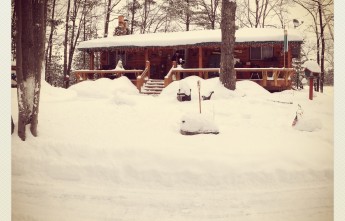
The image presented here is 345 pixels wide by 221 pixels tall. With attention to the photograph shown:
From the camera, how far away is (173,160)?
279cm

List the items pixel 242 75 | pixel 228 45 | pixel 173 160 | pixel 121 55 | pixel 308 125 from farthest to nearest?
1. pixel 121 55
2. pixel 228 45
3. pixel 242 75
4. pixel 308 125
5. pixel 173 160

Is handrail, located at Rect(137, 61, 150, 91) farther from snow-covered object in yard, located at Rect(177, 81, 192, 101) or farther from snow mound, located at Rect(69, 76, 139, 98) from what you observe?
snow-covered object in yard, located at Rect(177, 81, 192, 101)

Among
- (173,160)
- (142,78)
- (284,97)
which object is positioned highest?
(142,78)

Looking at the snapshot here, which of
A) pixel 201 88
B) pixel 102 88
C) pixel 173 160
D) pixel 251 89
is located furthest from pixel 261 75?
pixel 102 88

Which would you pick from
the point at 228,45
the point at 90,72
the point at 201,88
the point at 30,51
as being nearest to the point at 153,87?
the point at 201,88

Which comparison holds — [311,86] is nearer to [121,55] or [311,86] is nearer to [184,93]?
[184,93]

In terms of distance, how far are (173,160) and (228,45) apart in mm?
1460

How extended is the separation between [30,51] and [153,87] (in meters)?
1.08

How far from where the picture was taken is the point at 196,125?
9.35 ft

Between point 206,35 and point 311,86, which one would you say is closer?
point 311,86

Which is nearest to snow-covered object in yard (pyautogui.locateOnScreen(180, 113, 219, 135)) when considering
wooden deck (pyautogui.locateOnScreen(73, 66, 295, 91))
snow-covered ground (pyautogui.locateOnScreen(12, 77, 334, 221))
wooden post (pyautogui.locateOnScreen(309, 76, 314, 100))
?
snow-covered ground (pyautogui.locateOnScreen(12, 77, 334, 221))

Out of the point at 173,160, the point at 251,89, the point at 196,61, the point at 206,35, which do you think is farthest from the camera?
the point at 196,61

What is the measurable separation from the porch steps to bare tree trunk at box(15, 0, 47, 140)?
88 cm

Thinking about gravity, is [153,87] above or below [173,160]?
above
